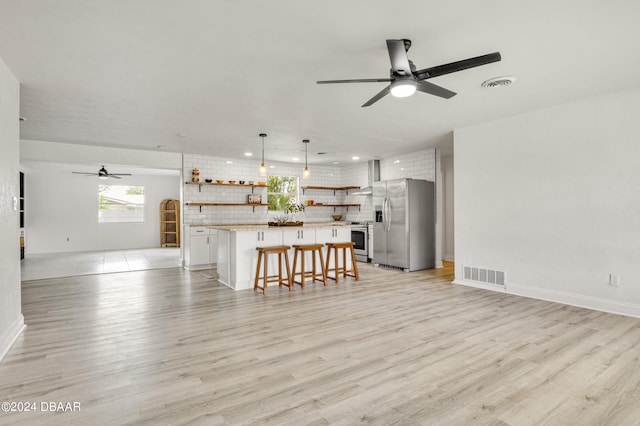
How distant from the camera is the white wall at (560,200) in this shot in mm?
3824

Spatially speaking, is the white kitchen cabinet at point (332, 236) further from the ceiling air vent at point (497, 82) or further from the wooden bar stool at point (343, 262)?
the ceiling air vent at point (497, 82)

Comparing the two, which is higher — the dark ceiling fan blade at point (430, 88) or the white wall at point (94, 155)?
the white wall at point (94, 155)

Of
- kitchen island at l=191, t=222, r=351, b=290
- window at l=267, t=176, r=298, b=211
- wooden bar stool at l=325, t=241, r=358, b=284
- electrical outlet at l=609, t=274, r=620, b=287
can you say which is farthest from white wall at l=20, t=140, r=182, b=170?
electrical outlet at l=609, t=274, r=620, b=287

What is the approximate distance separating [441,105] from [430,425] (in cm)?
354

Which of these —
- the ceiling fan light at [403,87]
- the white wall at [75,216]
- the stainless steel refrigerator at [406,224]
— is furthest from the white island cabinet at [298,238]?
the white wall at [75,216]

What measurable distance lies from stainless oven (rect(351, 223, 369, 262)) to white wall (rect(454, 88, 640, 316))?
8.90 feet

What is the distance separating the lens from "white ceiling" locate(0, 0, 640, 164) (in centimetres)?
227

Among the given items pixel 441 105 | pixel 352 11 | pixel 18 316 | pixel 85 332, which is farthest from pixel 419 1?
pixel 18 316

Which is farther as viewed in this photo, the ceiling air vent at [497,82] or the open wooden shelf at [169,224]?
the open wooden shelf at [169,224]

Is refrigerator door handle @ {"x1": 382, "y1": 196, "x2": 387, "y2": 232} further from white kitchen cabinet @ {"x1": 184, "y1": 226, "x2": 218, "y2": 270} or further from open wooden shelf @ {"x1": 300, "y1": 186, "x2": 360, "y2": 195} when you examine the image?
white kitchen cabinet @ {"x1": 184, "y1": 226, "x2": 218, "y2": 270}

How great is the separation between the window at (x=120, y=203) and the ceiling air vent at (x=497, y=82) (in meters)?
11.2

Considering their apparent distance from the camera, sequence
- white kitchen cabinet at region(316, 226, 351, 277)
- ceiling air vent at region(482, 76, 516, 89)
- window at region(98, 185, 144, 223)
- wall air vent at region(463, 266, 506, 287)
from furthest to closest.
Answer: window at region(98, 185, 144, 223), white kitchen cabinet at region(316, 226, 351, 277), wall air vent at region(463, 266, 506, 287), ceiling air vent at region(482, 76, 516, 89)

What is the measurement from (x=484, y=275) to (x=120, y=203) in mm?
10994

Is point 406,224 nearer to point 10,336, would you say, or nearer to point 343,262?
point 343,262
